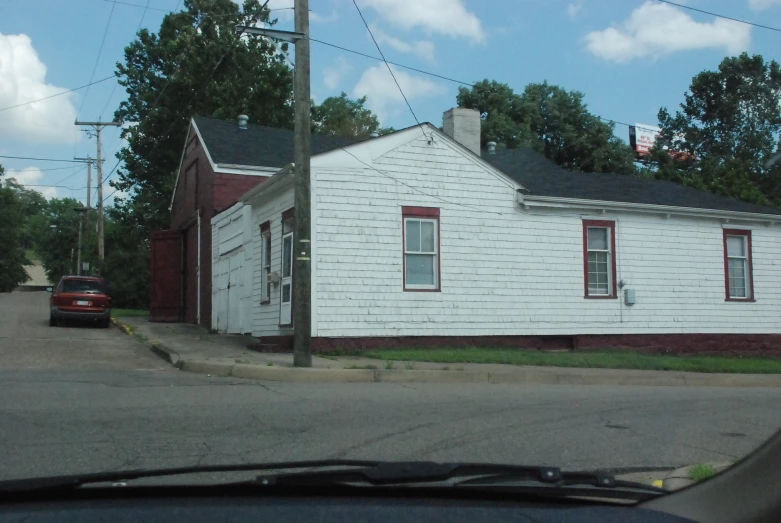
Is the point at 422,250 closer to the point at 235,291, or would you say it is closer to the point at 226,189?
the point at 235,291

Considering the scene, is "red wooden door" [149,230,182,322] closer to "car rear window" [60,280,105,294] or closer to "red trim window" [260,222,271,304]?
"car rear window" [60,280,105,294]

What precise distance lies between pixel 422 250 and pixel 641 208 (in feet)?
20.8

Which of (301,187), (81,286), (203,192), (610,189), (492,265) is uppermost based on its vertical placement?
(203,192)

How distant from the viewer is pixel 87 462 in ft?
22.0

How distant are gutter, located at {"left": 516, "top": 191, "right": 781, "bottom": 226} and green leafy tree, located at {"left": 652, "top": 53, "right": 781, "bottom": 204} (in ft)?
83.6

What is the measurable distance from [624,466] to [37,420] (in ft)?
19.6

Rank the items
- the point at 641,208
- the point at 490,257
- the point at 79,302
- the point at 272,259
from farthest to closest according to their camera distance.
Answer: the point at 79,302 → the point at 641,208 → the point at 272,259 → the point at 490,257

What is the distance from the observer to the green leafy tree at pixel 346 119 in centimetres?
6150

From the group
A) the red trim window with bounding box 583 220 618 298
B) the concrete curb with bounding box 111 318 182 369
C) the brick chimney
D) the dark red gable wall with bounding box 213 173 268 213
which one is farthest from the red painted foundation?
the dark red gable wall with bounding box 213 173 268 213

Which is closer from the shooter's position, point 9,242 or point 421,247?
point 421,247

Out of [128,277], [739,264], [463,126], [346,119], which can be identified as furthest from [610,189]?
[346,119]

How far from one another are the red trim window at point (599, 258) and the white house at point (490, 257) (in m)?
0.04

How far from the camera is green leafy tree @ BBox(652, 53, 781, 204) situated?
49.2 metres

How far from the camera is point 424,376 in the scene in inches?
553
